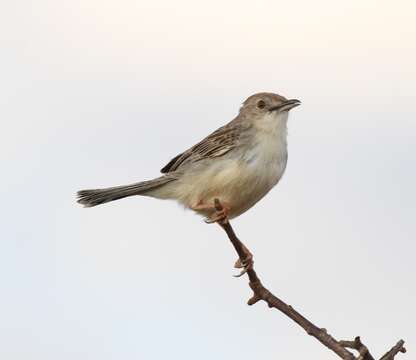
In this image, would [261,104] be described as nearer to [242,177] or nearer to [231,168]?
[231,168]

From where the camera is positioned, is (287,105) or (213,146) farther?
(287,105)

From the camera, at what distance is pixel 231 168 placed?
10.1 meters

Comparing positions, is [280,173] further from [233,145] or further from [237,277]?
[237,277]

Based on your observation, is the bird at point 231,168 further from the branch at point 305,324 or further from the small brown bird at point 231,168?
the branch at point 305,324

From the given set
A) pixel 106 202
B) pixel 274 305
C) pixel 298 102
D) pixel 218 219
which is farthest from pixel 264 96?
pixel 274 305

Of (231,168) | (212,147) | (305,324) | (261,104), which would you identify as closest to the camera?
(305,324)

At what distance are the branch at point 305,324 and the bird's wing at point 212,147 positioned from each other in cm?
318

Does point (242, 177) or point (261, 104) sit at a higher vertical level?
point (261, 104)

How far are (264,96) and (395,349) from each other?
6918 mm

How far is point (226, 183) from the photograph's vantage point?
9.94 meters

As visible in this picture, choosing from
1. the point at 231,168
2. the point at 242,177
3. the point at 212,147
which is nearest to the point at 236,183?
the point at 242,177

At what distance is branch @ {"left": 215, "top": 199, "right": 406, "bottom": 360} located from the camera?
5.14m

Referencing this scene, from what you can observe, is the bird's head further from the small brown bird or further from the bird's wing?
the bird's wing

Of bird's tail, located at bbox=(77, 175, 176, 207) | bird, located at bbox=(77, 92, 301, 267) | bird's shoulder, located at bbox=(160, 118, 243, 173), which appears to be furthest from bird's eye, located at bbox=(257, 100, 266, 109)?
bird's tail, located at bbox=(77, 175, 176, 207)
